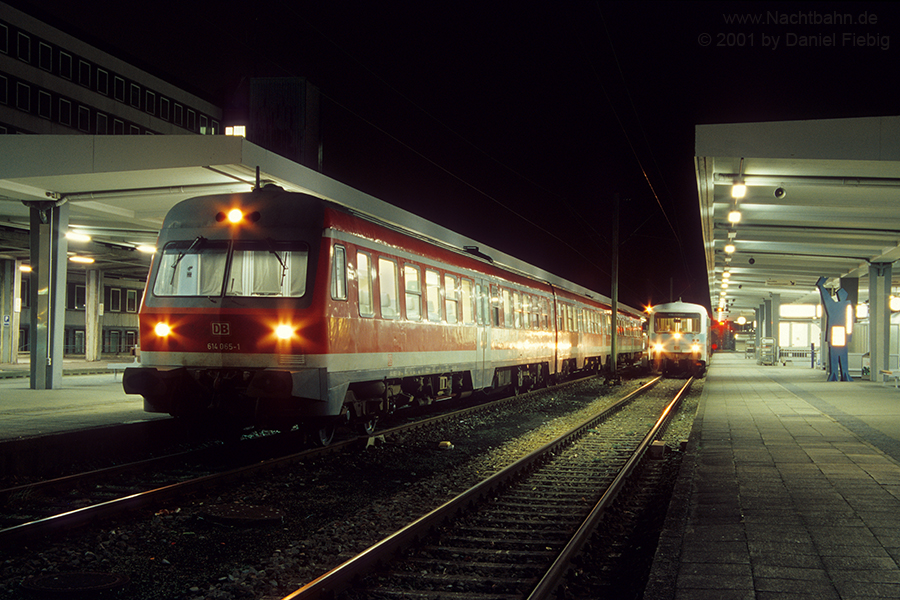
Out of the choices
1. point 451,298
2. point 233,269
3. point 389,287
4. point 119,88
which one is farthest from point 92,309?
point 233,269

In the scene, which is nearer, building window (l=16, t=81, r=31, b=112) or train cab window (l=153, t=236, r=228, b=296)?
train cab window (l=153, t=236, r=228, b=296)

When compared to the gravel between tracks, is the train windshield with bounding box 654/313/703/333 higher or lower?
higher

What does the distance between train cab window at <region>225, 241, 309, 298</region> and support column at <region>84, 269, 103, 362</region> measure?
94.2 feet

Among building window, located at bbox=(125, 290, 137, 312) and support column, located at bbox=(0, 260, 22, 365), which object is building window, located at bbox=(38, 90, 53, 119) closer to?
building window, located at bbox=(125, 290, 137, 312)

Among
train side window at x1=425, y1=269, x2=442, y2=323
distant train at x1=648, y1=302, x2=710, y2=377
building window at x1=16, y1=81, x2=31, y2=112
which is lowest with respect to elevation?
distant train at x1=648, y1=302, x2=710, y2=377

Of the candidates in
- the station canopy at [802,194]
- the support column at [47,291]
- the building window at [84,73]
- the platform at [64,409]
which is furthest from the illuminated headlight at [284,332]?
the building window at [84,73]

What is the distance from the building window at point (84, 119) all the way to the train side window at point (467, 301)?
39.0 metres

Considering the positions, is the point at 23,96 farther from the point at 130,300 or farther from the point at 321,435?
the point at 321,435

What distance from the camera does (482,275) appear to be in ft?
52.3

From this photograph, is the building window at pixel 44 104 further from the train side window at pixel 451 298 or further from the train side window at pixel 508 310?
the train side window at pixel 451 298

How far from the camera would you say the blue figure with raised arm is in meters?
25.6

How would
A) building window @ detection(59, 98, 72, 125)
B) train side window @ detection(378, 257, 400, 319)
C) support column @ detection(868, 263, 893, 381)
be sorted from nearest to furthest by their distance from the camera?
train side window @ detection(378, 257, 400, 319)
support column @ detection(868, 263, 893, 381)
building window @ detection(59, 98, 72, 125)

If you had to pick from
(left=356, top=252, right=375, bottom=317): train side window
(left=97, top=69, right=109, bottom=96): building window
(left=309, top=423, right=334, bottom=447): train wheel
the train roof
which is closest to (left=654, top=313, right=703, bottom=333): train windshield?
the train roof

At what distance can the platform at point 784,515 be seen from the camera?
4.50 meters
